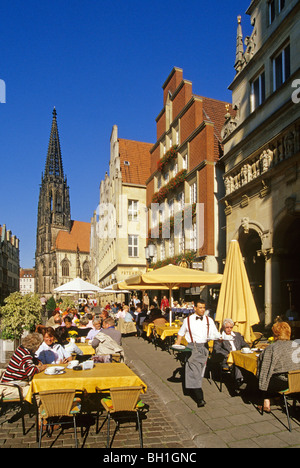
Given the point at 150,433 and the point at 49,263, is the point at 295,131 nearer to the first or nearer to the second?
the point at 150,433

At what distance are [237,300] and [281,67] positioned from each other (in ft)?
30.9

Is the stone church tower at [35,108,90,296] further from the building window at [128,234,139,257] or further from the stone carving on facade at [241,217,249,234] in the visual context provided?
the stone carving on facade at [241,217,249,234]

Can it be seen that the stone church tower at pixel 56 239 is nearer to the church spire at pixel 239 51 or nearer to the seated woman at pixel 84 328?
the church spire at pixel 239 51

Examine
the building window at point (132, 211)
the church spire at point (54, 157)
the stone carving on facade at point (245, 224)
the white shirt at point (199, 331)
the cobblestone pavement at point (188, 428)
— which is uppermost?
the church spire at point (54, 157)

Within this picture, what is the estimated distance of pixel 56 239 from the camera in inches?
4156

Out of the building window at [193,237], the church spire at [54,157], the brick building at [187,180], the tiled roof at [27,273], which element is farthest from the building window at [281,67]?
the tiled roof at [27,273]

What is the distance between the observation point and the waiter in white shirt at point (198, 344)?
6.26 m

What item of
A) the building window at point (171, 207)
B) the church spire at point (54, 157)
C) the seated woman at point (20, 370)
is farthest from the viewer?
the church spire at point (54, 157)

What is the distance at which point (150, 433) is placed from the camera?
5.11 m

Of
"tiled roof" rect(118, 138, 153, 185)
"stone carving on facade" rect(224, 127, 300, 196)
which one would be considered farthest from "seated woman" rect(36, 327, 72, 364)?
"tiled roof" rect(118, 138, 153, 185)

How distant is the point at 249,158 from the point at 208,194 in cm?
476

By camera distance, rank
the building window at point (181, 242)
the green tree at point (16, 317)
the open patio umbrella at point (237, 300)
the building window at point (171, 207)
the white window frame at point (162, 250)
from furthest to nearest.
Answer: the white window frame at point (162, 250)
the building window at point (171, 207)
the building window at point (181, 242)
the green tree at point (16, 317)
the open patio umbrella at point (237, 300)

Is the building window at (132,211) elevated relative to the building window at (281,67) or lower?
lower

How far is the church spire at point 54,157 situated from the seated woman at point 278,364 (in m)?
111
